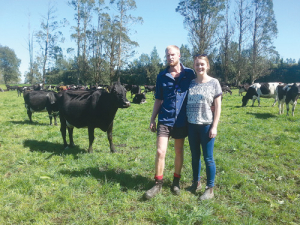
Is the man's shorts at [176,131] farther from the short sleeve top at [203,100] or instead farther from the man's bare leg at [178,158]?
the short sleeve top at [203,100]

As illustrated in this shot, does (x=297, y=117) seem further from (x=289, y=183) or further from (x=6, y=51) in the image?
(x=6, y=51)

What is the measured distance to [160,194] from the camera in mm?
3459

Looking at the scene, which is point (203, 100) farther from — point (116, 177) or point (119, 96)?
point (119, 96)

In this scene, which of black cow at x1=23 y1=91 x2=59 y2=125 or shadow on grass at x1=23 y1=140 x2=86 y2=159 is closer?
shadow on grass at x1=23 y1=140 x2=86 y2=159

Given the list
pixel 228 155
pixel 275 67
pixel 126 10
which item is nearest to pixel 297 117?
pixel 228 155

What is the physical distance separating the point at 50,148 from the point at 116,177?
9.79 feet

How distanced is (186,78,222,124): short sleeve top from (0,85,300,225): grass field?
128 centimetres

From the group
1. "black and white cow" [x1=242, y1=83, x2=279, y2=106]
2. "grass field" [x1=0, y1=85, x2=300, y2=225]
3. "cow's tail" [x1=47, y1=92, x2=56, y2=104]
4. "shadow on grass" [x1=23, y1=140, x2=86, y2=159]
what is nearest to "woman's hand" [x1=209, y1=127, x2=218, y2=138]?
"grass field" [x1=0, y1=85, x2=300, y2=225]

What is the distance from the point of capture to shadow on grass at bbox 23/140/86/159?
5742 mm

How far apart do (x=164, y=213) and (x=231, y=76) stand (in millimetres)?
51514

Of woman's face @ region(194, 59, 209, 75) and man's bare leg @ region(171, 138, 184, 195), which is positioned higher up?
woman's face @ region(194, 59, 209, 75)

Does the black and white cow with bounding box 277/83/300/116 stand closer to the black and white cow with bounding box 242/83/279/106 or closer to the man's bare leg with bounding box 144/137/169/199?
the black and white cow with bounding box 242/83/279/106

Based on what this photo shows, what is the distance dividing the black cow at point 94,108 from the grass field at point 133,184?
749mm

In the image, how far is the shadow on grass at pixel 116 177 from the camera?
3.84 meters
